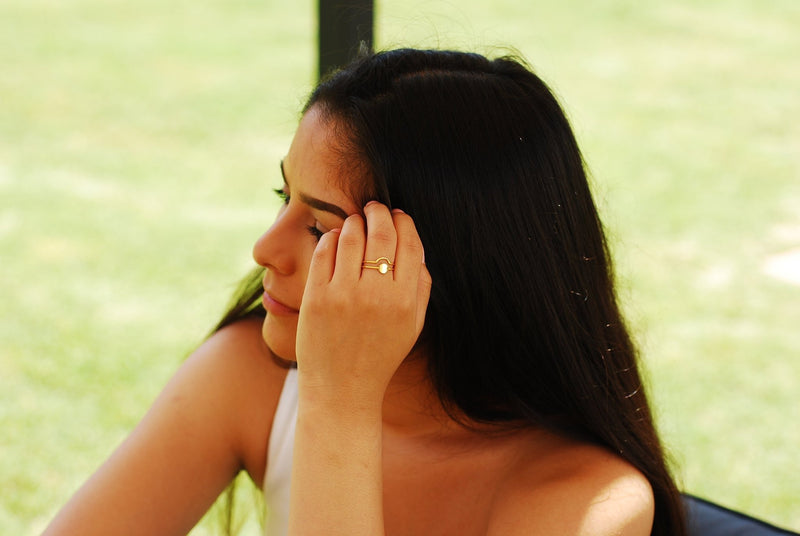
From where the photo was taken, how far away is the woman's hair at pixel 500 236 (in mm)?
1505

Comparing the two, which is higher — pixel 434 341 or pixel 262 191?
pixel 434 341

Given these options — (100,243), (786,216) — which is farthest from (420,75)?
(786,216)

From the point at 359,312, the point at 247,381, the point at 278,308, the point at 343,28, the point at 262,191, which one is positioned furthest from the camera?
the point at 262,191

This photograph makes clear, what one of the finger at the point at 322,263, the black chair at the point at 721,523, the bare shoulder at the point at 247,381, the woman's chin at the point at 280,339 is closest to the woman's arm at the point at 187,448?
the bare shoulder at the point at 247,381

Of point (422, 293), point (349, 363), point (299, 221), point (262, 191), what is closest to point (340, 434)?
point (349, 363)

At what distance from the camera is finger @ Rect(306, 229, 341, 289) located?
1.44 metres

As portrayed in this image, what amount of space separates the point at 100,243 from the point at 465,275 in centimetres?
428

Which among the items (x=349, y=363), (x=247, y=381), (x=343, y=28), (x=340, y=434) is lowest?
(x=247, y=381)

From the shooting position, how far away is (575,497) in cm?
155

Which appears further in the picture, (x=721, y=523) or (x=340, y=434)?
(x=721, y=523)

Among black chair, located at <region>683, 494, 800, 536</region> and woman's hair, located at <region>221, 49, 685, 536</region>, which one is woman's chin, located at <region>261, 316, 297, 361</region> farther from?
black chair, located at <region>683, 494, 800, 536</region>

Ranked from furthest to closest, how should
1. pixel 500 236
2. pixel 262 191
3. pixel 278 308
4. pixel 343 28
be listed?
pixel 262 191
pixel 343 28
pixel 278 308
pixel 500 236

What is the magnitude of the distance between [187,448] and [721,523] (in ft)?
3.60

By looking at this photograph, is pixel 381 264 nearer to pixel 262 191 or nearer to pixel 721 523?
pixel 721 523
